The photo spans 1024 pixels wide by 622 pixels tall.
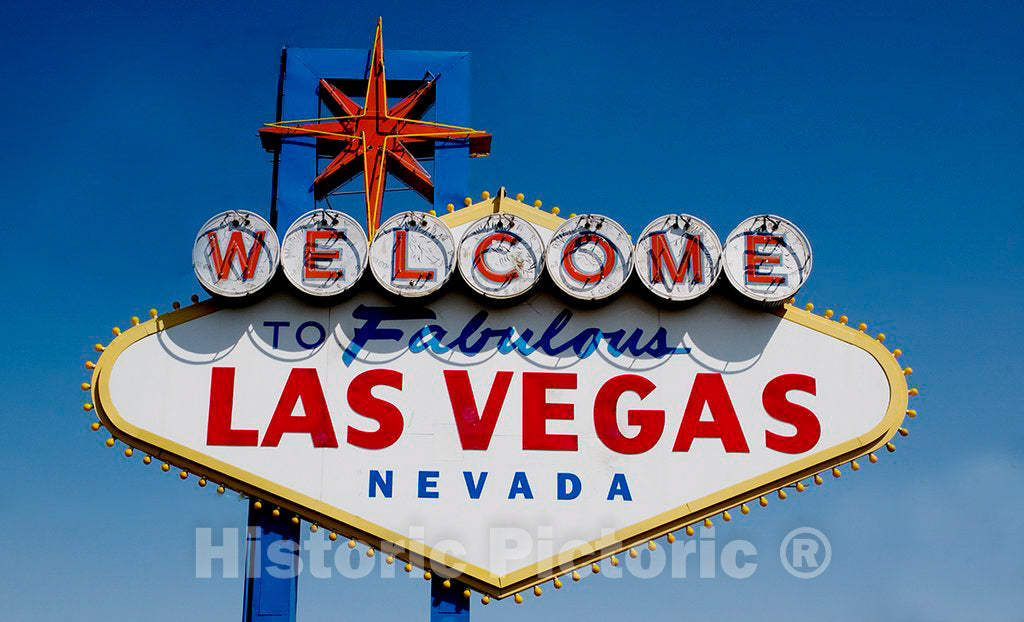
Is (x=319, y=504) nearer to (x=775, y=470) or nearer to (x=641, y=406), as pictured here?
(x=641, y=406)

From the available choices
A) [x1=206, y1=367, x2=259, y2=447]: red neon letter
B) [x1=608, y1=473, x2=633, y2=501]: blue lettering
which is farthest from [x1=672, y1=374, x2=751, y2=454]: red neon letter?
[x1=206, y1=367, x2=259, y2=447]: red neon letter

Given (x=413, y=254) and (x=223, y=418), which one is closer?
(x=223, y=418)

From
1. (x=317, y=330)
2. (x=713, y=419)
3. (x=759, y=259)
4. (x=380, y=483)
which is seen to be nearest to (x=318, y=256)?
(x=317, y=330)

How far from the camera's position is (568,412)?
15.5m

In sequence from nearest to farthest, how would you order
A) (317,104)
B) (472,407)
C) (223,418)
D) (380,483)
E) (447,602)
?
(447,602)
(380,483)
(223,418)
(472,407)
(317,104)

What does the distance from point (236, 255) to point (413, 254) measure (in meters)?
2.27

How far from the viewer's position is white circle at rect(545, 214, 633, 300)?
15.8 metres

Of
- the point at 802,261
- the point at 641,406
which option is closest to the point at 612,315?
the point at 641,406

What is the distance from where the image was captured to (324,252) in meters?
15.9

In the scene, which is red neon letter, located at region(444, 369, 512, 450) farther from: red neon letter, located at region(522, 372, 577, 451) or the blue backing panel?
the blue backing panel

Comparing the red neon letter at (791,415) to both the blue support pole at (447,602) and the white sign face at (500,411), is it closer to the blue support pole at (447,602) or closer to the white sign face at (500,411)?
the white sign face at (500,411)

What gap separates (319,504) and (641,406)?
416 cm

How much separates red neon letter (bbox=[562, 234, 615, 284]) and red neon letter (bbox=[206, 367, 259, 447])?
4452 millimetres

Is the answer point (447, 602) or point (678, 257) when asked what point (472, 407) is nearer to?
point (447, 602)
